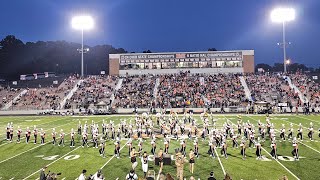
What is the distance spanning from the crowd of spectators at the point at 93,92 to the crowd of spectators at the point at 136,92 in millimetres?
1934

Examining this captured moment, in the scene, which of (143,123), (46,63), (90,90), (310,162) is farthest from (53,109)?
(46,63)

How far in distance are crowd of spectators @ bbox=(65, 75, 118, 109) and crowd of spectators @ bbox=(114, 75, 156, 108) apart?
6.34 feet

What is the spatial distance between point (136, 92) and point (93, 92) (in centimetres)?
739

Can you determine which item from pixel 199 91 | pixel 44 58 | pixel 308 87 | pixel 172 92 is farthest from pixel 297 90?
pixel 44 58

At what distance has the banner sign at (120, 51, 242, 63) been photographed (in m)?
59.6

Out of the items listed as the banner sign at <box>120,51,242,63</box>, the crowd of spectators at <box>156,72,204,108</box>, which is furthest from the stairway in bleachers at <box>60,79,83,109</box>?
the crowd of spectators at <box>156,72,204,108</box>

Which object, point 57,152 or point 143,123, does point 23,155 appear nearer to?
point 57,152

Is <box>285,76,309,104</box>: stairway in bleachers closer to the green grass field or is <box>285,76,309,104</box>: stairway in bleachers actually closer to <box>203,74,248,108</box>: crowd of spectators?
<box>203,74,248,108</box>: crowd of spectators

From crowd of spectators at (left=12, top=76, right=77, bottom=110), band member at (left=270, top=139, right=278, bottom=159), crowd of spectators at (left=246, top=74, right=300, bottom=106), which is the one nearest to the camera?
band member at (left=270, top=139, right=278, bottom=159)

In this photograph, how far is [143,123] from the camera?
1032 inches

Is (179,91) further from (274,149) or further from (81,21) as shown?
(274,149)

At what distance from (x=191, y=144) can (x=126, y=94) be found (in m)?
31.6

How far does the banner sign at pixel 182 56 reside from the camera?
59.6 metres

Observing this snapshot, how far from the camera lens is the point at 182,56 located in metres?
60.9
